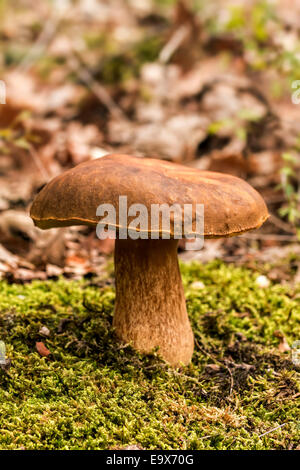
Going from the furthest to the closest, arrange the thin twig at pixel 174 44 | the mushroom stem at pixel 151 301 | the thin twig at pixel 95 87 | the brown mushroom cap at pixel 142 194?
the thin twig at pixel 174 44 < the thin twig at pixel 95 87 < the mushroom stem at pixel 151 301 < the brown mushroom cap at pixel 142 194

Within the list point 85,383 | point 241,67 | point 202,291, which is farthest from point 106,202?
point 241,67

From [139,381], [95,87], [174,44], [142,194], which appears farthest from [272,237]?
[174,44]

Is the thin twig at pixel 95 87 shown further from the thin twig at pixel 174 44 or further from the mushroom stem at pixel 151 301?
the mushroom stem at pixel 151 301

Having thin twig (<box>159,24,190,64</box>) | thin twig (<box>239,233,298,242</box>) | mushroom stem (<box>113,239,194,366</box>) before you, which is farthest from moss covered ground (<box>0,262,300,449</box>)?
thin twig (<box>159,24,190,64</box>)

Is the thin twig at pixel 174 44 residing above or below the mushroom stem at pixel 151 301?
above

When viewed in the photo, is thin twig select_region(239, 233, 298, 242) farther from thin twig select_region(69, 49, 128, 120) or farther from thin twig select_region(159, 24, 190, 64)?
thin twig select_region(159, 24, 190, 64)

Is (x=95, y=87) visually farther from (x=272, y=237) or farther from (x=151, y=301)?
(x=151, y=301)

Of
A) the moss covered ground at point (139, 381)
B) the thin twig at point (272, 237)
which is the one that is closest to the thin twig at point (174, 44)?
the thin twig at point (272, 237)
